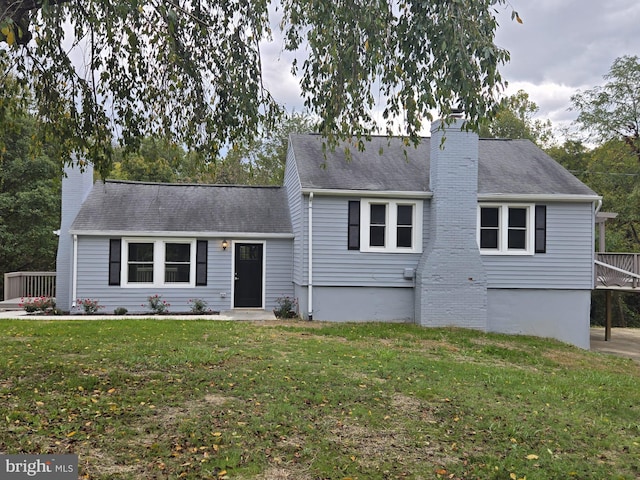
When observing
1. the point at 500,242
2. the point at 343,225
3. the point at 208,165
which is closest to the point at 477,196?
the point at 500,242

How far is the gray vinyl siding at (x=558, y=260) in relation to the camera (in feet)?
40.8

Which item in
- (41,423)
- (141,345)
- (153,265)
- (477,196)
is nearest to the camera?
(41,423)

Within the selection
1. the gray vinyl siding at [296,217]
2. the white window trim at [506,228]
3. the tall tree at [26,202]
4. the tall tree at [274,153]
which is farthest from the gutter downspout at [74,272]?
the tall tree at [274,153]

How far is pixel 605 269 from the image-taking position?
44.8ft

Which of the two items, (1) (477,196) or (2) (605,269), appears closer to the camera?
(1) (477,196)

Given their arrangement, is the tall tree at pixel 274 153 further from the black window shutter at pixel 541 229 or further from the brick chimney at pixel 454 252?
the black window shutter at pixel 541 229

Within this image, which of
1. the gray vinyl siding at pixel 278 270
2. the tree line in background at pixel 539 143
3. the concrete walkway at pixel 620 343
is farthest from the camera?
the tree line in background at pixel 539 143

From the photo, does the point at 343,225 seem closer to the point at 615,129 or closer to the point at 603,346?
the point at 603,346

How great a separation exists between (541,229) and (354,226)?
489cm

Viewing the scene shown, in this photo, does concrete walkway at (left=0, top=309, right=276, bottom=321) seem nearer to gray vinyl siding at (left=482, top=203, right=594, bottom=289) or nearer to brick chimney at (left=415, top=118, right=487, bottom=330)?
brick chimney at (left=415, top=118, right=487, bottom=330)

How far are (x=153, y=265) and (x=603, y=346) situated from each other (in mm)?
13171

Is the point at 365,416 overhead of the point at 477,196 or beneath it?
beneath

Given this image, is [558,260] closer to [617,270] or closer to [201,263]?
[617,270]

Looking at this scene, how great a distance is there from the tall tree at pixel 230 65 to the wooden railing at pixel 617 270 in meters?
10.6
